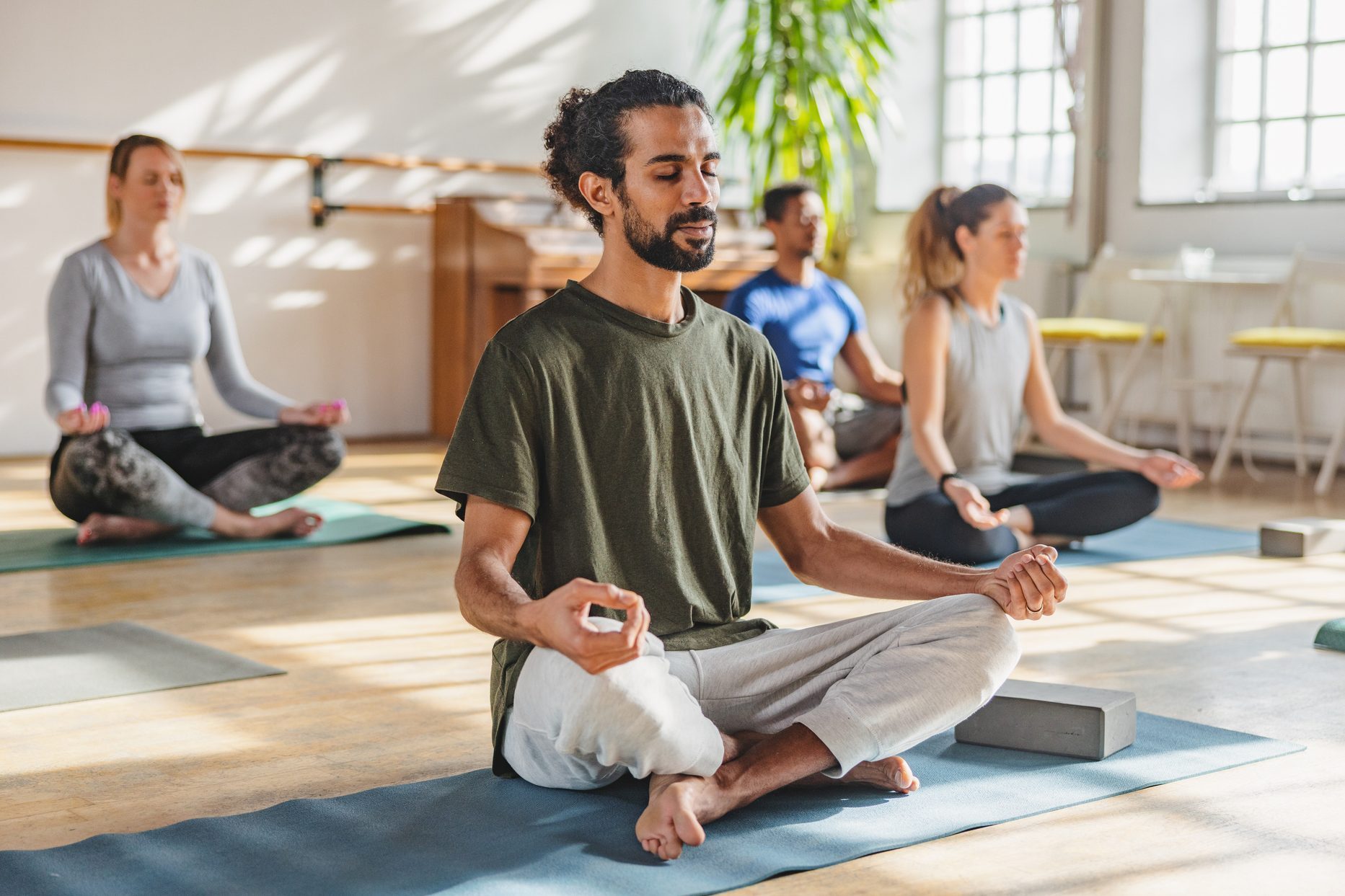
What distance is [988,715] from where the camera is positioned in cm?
230

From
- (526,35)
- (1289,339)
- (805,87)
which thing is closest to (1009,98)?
(805,87)

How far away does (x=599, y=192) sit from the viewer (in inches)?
78.7

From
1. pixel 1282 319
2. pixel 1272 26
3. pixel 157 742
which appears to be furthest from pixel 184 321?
pixel 1272 26

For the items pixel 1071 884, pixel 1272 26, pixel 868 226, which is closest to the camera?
pixel 1071 884

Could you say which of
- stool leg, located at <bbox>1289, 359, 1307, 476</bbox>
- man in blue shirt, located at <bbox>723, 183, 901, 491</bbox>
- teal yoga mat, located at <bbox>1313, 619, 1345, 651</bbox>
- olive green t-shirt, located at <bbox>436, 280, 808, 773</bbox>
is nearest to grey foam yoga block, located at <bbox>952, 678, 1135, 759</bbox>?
olive green t-shirt, located at <bbox>436, 280, 808, 773</bbox>

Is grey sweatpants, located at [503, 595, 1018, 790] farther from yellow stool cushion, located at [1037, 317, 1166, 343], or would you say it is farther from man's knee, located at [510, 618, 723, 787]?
yellow stool cushion, located at [1037, 317, 1166, 343]

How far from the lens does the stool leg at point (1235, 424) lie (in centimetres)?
587

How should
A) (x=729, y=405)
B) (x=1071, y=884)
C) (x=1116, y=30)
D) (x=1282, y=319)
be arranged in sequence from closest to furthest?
(x=1071, y=884), (x=729, y=405), (x=1282, y=319), (x=1116, y=30)

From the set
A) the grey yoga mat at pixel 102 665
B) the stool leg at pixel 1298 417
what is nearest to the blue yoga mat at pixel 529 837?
the grey yoga mat at pixel 102 665

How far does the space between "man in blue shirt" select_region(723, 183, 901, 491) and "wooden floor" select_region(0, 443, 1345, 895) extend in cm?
117

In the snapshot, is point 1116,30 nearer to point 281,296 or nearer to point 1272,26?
point 1272,26

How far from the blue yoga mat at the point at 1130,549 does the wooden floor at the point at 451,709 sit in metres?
0.10

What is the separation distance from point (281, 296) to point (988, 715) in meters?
5.24

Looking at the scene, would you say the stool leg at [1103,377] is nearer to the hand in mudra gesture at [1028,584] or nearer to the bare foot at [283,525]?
the bare foot at [283,525]
